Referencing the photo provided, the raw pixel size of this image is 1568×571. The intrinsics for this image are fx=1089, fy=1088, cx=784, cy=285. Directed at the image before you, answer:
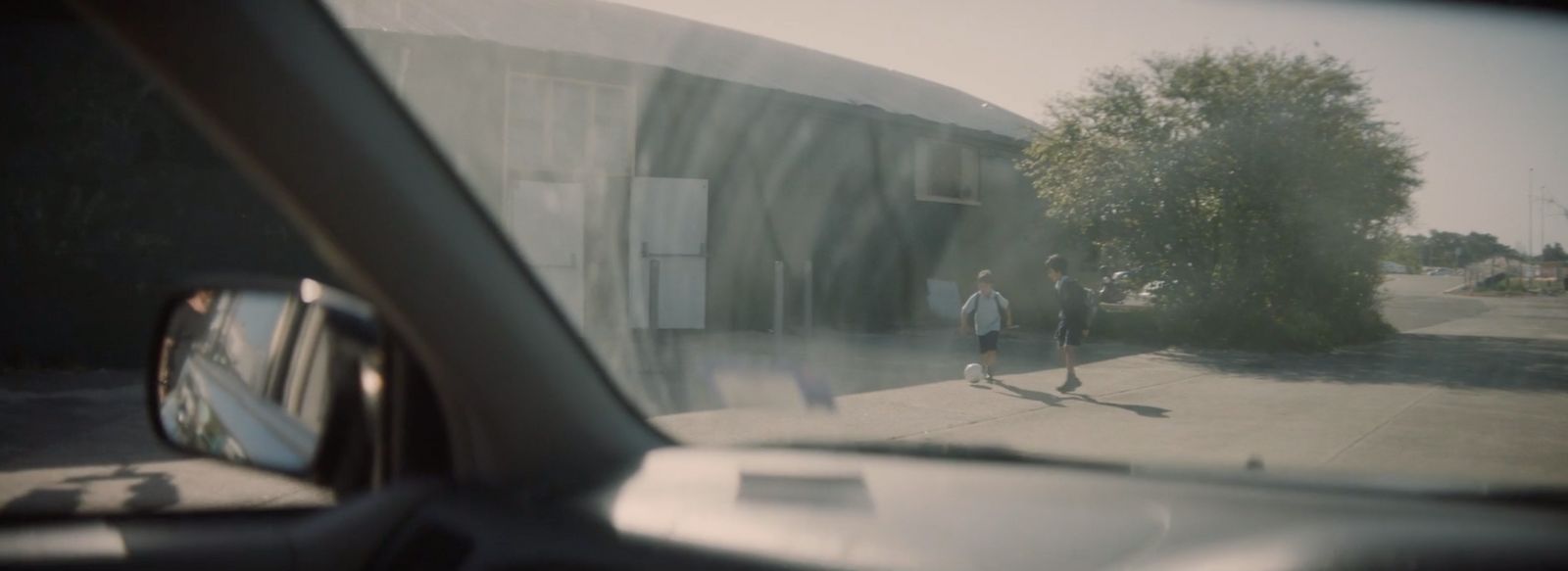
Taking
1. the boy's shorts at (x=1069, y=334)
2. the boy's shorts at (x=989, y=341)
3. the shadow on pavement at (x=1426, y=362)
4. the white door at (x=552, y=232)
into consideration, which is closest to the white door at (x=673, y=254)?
the white door at (x=552, y=232)

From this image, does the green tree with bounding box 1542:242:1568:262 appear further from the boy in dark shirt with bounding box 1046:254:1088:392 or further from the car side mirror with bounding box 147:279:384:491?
the car side mirror with bounding box 147:279:384:491

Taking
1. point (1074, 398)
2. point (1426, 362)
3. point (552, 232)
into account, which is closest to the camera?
point (1426, 362)

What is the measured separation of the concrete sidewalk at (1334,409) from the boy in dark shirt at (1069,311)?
0.18 ft

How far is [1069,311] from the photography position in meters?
2.61

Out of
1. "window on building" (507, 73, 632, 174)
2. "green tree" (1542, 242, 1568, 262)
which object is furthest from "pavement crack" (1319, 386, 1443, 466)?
"window on building" (507, 73, 632, 174)

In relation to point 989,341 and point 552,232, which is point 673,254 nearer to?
point 552,232

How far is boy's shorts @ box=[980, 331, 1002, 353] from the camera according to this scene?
3.25 meters

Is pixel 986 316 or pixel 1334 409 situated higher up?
pixel 986 316

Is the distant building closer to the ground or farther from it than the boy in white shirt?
farther from it

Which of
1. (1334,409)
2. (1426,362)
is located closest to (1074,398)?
(1334,409)

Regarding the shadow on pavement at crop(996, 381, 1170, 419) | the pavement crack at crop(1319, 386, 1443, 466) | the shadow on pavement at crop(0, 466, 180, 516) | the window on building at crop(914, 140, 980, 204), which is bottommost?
the shadow on pavement at crop(0, 466, 180, 516)

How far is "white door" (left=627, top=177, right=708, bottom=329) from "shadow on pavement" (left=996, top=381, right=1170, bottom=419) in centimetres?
130

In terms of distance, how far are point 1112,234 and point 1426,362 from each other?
704 millimetres

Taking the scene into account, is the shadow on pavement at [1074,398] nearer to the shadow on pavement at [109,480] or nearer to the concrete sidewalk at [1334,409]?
the concrete sidewalk at [1334,409]
